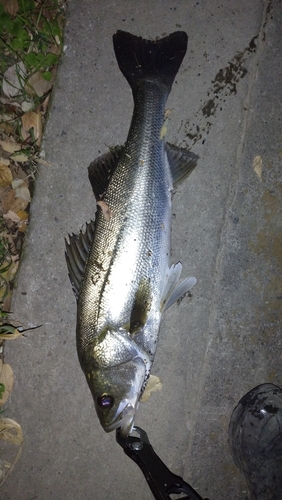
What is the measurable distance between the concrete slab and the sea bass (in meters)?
0.48

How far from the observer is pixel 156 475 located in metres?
2.60

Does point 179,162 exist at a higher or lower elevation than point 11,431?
higher

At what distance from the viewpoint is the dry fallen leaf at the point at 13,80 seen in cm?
300

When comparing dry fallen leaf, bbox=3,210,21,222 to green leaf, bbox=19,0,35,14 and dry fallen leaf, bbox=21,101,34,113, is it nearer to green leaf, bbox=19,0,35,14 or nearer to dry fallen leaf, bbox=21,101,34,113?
dry fallen leaf, bbox=21,101,34,113

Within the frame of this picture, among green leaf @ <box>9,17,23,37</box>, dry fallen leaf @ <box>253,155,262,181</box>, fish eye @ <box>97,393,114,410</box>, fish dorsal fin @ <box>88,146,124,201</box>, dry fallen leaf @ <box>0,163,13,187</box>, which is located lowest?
fish eye @ <box>97,393,114,410</box>

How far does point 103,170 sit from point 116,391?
1.40 metres

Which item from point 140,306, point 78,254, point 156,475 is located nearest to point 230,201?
point 140,306

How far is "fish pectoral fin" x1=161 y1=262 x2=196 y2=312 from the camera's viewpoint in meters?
2.54

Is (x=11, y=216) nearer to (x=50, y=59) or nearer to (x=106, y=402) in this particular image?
(x=50, y=59)

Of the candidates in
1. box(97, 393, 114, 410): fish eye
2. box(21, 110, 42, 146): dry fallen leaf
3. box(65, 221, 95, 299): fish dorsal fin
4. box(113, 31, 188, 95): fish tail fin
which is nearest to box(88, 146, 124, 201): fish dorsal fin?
box(65, 221, 95, 299): fish dorsal fin

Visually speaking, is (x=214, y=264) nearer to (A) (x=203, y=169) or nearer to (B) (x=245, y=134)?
(A) (x=203, y=169)

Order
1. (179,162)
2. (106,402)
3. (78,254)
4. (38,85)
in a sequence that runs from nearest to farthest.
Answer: (106,402) < (78,254) < (179,162) < (38,85)

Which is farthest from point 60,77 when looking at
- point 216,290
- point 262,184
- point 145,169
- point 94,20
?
point 216,290

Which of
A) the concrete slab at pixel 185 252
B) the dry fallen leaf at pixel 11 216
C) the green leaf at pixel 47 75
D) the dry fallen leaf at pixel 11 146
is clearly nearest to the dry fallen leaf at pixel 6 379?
the concrete slab at pixel 185 252
